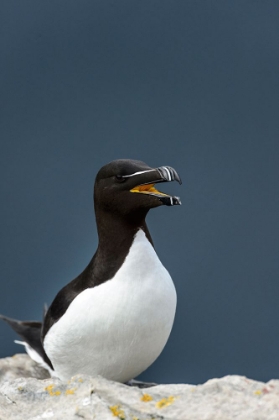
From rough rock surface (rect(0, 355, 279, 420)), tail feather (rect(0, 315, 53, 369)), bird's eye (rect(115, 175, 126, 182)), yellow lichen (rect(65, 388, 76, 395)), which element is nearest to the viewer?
rough rock surface (rect(0, 355, 279, 420))

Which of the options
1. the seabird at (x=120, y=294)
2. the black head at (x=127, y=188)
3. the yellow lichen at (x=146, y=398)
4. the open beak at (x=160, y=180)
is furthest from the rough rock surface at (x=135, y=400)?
the black head at (x=127, y=188)

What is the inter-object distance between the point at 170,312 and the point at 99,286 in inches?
27.9

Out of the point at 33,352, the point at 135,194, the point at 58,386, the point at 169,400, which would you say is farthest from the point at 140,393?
the point at 33,352

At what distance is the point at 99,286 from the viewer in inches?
255

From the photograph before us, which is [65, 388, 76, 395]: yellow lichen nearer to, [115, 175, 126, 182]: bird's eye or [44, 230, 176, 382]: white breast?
[44, 230, 176, 382]: white breast

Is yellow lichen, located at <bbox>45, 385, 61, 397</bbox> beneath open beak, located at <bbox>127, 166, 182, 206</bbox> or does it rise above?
beneath

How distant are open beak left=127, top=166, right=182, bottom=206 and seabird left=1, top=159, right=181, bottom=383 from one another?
1cm

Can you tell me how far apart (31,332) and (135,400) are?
4348mm

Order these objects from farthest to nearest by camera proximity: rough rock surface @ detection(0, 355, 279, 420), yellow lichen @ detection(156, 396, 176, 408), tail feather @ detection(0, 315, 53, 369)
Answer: tail feather @ detection(0, 315, 53, 369), yellow lichen @ detection(156, 396, 176, 408), rough rock surface @ detection(0, 355, 279, 420)

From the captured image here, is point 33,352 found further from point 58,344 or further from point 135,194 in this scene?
point 135,194

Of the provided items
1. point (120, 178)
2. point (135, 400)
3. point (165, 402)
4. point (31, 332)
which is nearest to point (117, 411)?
point (135, 400)

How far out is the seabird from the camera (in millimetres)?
6293

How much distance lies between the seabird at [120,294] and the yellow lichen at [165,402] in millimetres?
2246

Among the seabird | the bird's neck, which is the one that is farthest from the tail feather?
the bird's neck
